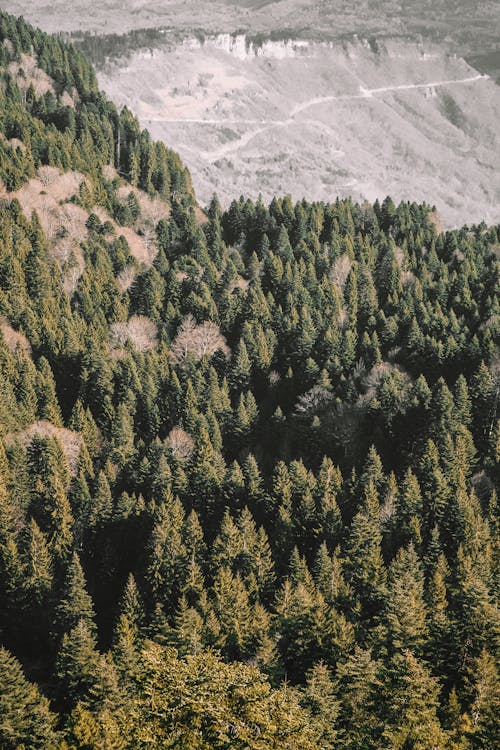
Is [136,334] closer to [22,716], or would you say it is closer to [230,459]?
[230,459]

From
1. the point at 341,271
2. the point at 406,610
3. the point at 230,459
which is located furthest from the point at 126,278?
the point at 406,610

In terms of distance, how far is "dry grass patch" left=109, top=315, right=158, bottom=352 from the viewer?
11931cm

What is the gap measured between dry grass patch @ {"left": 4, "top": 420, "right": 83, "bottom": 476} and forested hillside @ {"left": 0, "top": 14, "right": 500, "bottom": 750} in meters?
0.38

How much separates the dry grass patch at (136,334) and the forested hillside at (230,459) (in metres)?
0.61

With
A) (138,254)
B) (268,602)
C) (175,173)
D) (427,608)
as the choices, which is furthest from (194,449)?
(175,173)

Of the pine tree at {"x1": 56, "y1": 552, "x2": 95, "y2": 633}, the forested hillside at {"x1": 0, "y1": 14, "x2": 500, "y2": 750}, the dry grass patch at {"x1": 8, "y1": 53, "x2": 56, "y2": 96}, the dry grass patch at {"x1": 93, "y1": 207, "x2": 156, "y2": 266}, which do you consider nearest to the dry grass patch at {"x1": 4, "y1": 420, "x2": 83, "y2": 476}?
the forested hillside at {"x1": 0, "y1": 14, "x2": 500, "y2": 750}

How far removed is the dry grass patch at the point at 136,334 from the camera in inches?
4697

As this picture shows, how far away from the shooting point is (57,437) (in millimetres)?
98312

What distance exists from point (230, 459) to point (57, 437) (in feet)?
71.3

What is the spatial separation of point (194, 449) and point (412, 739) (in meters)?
55.6

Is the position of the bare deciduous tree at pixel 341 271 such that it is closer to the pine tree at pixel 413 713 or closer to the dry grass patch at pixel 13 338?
the dry grass patch at pixel 13 338

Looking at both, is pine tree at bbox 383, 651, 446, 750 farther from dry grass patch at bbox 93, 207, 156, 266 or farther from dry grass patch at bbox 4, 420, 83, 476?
dry grass patch at bbox 93, 207, 156, 266

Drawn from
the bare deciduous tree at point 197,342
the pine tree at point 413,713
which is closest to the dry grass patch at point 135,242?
the bare deciduous tree at point 197,342

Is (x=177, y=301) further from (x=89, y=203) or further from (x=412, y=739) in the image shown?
(x=412, y=739)
